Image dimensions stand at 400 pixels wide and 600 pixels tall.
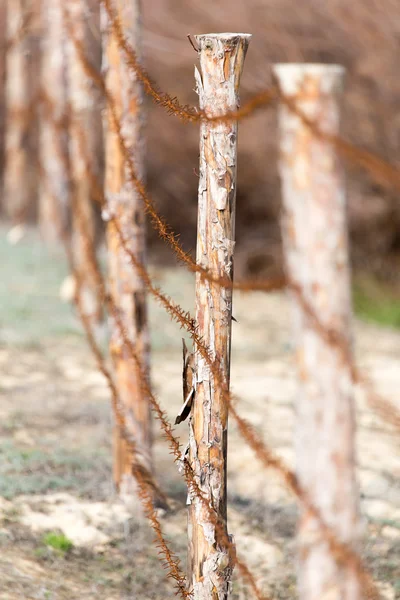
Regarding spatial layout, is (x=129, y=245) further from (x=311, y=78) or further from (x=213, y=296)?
(x=311, y=78)

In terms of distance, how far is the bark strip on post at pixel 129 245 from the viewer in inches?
153

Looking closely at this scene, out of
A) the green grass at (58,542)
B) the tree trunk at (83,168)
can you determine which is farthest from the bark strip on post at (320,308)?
the tree trunk at (83,168)

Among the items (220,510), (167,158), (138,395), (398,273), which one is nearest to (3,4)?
(167,158)

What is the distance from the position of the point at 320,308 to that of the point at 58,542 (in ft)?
6.99

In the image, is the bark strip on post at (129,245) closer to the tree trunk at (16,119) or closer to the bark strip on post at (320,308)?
the bark strip on post at (320,308)

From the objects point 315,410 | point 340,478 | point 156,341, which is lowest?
point 156,341

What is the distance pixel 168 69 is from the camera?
1094cm

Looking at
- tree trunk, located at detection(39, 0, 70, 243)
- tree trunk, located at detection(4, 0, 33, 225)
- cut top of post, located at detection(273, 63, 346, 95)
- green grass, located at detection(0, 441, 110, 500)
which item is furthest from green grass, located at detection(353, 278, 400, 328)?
cut top of post, located at detection(273, 63, 346, 95)

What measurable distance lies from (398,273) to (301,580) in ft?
32.4

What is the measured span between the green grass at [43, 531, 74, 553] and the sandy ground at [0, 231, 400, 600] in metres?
0.02

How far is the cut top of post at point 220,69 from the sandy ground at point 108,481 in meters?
1.41

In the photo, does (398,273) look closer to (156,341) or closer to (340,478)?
(156,341)

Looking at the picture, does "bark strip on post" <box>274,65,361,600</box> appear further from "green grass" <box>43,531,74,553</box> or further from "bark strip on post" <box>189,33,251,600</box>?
"green grass" <box>43,531,74,553</box>

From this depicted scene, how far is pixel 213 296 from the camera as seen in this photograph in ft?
8.91
